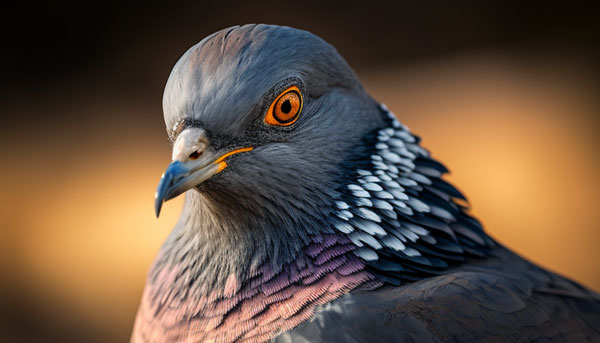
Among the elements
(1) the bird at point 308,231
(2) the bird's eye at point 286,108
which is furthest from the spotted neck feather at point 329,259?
(2) the bird's eye at point 286,108

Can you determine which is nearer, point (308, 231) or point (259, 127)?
point (259, 127)

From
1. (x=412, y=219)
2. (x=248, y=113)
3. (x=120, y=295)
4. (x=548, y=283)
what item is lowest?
(x=120, y=295)

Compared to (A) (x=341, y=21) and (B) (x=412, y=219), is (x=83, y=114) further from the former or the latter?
(B) (x=412, y=219)

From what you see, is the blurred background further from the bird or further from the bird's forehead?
the bird's forehead

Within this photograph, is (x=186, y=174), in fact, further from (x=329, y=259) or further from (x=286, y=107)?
(x=329, y=259)

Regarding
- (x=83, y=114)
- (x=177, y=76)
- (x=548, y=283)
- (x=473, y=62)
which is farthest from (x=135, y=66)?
(x=548, y=283)

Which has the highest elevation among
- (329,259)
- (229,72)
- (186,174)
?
(229,72)

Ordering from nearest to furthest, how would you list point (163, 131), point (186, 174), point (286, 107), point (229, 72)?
point (186, 174)
point (229, 72)
point (286, 107)
point (163, 131)

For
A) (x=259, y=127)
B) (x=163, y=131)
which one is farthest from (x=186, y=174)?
(x=163, y=131)
